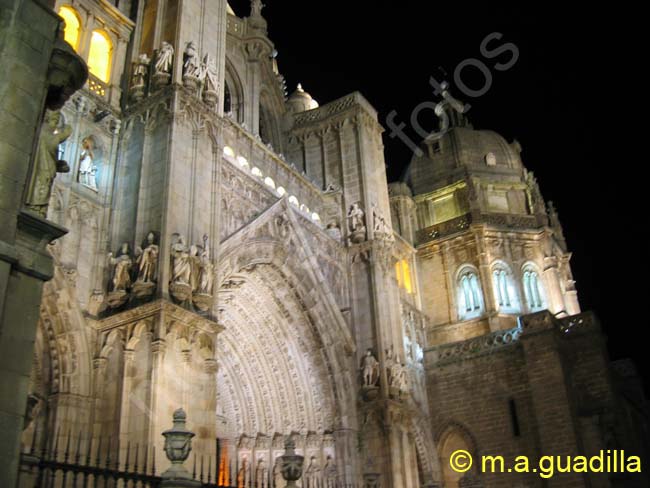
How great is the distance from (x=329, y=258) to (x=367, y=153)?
522cm

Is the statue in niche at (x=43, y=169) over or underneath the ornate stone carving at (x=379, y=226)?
underneath

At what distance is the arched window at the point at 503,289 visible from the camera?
3127cm

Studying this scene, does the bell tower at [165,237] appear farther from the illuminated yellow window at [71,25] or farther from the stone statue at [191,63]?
the illuminated yellow window at [71,25]

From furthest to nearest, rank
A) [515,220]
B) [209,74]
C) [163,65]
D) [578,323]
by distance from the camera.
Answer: [515,220], [578,323], [209,74], [163,65]

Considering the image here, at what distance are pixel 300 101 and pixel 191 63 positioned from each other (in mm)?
14390

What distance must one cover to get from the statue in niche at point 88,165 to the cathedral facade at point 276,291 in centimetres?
4

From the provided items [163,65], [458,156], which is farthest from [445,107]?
[163,65]

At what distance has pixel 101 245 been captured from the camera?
52.7ft

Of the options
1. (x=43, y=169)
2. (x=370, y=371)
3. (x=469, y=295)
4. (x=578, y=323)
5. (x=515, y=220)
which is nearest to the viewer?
(x=43, y=169)

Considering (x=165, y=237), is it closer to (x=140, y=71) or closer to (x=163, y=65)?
(x=163, y=65)

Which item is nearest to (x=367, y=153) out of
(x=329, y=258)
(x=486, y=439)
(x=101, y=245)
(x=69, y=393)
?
(x=329, y=258)

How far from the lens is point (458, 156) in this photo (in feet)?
120

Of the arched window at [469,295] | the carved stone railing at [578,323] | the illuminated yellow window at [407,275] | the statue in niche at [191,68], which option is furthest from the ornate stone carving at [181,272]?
the arched window at [469,295]

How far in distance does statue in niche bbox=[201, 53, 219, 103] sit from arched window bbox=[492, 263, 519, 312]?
1751 cm
